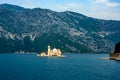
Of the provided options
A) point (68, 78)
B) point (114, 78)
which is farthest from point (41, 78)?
point (114, 78)

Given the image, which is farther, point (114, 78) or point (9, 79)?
point (114, 78)

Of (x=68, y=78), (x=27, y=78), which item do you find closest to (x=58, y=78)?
(x=68, y=78)

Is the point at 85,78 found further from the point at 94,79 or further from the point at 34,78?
the point at 34,78

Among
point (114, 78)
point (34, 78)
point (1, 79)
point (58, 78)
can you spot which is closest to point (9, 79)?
point (1, 79)

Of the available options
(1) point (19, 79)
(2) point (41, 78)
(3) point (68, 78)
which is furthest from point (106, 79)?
(1) point (19, 79)

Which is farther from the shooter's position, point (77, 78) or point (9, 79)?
→ point (77, 78)

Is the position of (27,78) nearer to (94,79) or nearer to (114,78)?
(94,79)

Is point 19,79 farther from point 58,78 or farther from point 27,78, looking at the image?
point 58,78
